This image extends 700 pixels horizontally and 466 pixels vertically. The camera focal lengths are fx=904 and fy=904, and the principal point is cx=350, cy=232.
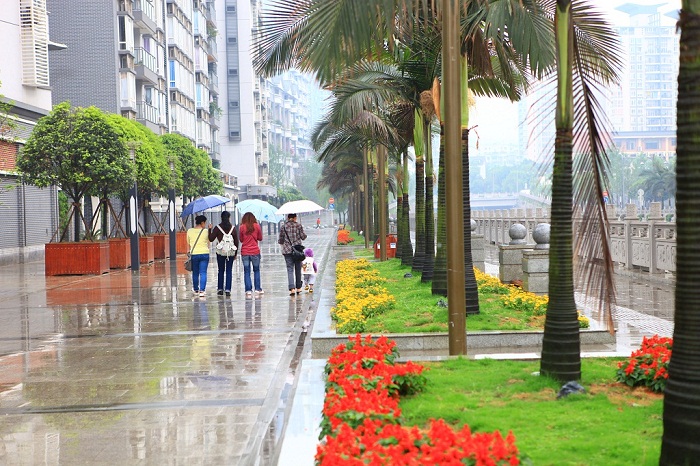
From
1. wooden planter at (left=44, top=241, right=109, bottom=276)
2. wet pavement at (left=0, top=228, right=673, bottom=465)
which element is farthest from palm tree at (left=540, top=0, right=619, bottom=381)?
wooden planter at (left=44, top=241, right=109, bottom=276)

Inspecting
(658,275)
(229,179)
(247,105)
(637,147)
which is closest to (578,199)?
(658,275)

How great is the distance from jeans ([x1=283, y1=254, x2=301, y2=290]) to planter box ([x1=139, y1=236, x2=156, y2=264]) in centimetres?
1572

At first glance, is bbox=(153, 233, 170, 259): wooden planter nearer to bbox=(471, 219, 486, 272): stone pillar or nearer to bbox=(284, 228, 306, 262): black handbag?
bbox=(471, 219, 486, 272): stone pillar

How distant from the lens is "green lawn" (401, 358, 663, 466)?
16.7 feet

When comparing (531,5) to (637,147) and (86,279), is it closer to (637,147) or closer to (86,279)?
(86,279)

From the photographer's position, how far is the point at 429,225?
18.1 meters

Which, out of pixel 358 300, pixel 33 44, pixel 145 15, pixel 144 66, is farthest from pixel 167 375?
pixel 145 15

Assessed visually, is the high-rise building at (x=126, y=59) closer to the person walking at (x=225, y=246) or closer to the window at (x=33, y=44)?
the window at (x=33, y=44)

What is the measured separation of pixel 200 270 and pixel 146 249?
50.6 feet

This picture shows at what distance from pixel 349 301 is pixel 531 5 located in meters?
5.19

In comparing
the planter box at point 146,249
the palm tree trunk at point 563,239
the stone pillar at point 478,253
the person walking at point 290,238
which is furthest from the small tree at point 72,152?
the palm tree trunk at point 563,239

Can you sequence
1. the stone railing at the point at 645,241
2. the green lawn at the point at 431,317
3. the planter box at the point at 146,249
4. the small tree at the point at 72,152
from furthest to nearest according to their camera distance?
1. the planter box at the point at 146,249
2. the small tree at the point at 72,152
3. the stone railing at the point at 645,241
4. the green lawn at the point at 431,317

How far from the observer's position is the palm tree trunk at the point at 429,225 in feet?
56.7

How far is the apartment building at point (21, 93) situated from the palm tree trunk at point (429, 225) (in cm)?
2035
